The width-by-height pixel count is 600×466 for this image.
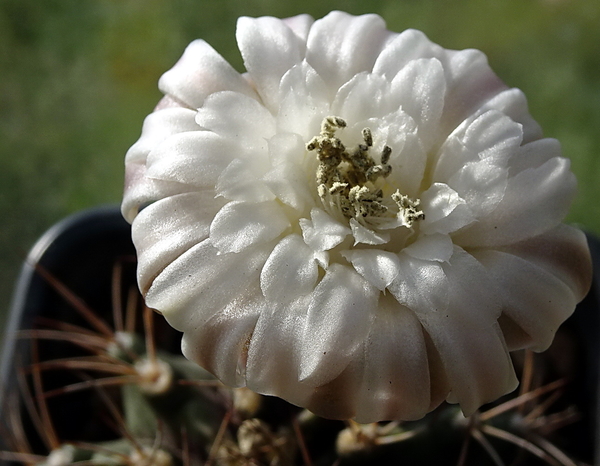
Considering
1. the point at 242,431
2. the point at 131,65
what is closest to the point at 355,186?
the point at 242,431

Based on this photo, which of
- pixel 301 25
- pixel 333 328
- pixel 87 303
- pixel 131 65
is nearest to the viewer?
pixel 333 328

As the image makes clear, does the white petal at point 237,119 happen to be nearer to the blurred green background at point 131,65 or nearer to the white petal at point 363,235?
the white petal at point 363,235

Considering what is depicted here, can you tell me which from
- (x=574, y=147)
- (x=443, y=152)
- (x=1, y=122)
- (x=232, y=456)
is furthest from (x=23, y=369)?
(x=574, y=147)

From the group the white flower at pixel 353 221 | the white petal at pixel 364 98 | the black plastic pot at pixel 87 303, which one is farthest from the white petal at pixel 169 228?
the black plastic pot at pixel 87 303

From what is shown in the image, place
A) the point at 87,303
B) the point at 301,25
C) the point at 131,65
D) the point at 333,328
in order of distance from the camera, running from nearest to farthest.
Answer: the point at 333,328
the point at 301,25
the point at 87,303
the point at 131,65

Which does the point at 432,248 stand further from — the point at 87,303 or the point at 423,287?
the point at 87,303

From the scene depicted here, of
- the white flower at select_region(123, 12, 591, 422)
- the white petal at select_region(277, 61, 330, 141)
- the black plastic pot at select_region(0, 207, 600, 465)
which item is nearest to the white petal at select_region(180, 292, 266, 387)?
the white flower at select_region(123, 12, 591, 422)
